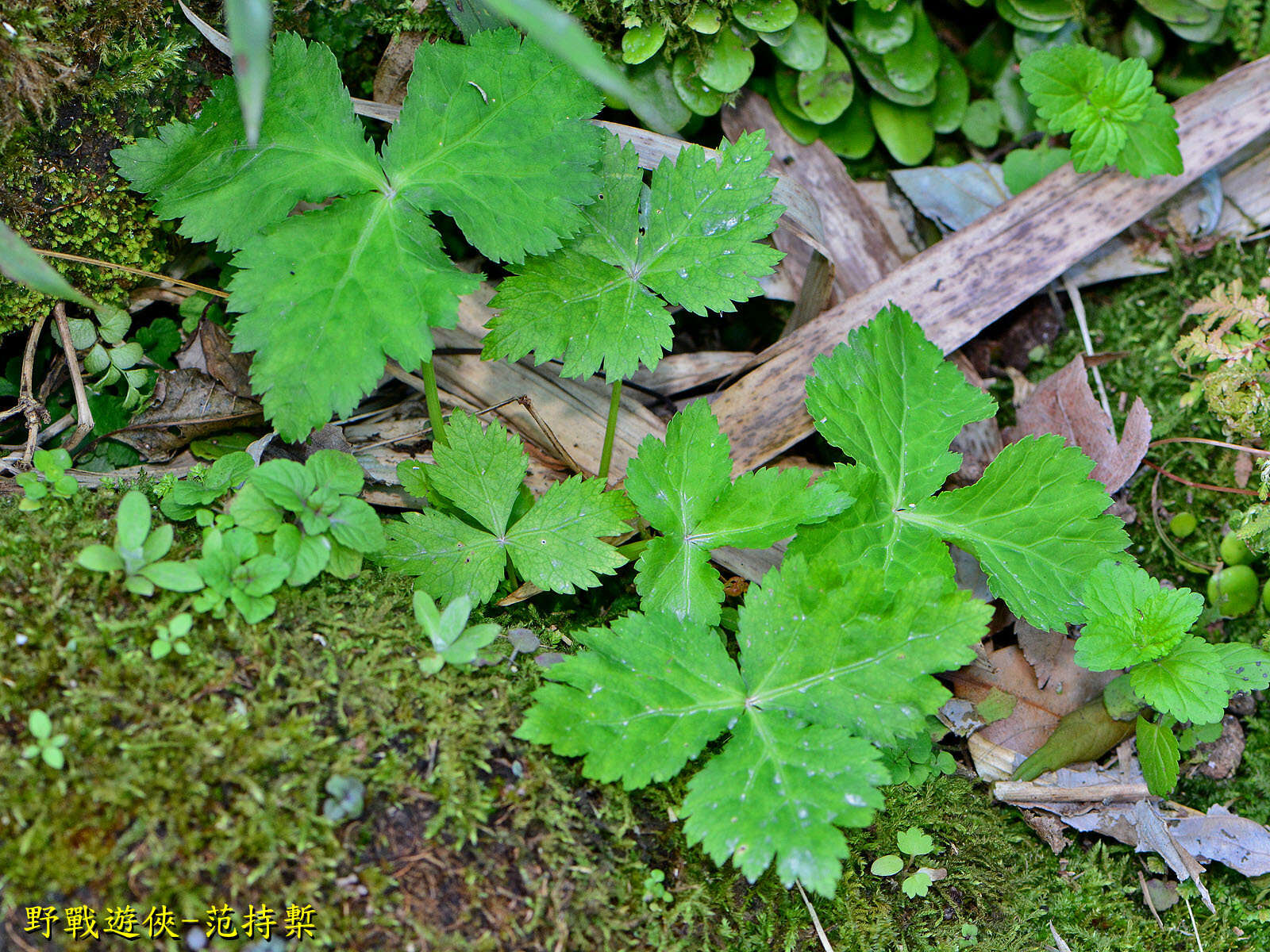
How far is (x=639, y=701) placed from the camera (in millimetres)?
2166

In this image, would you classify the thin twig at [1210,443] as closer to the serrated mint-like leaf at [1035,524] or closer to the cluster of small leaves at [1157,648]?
the serrated mint-like leaf at [1035,524]

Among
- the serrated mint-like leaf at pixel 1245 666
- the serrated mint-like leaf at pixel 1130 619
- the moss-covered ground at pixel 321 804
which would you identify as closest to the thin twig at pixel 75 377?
the moss-covered ground at pixel 321 804

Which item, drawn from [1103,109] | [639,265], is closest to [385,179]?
[639,265]

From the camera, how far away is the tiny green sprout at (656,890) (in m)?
2.08

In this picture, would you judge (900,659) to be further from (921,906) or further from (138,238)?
(138,238)

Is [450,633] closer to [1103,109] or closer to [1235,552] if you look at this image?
[1235,552]

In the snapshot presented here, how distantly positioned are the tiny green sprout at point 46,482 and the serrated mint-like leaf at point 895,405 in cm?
204

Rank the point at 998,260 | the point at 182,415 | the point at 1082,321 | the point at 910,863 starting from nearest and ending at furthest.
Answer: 1. the point at 910,863
2. the point at 182,415
3. the point at 998,260
4. the point at 1082,321

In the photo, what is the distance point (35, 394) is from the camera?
2.78 meters

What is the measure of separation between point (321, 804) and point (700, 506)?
124 cm

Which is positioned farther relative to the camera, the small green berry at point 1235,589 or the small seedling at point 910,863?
the small green berry at point 1235,589

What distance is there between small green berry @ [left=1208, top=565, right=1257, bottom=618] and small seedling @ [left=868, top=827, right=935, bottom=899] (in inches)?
55.1

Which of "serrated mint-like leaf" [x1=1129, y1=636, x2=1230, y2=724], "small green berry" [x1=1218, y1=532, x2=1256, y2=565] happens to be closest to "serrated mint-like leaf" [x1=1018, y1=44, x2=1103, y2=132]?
"small green berry" [x1=1218, y1=532, x2=1256, y2=565]

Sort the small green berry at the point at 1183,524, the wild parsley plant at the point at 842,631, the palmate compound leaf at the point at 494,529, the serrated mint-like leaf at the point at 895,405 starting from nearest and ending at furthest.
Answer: the wild parsley plant at the point at 842,631, the palmate compound leaf at the point at 494,529, the serrated mint-like leaf at the point at 895,405, the small green berry at the point at 1183,524
